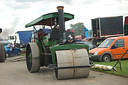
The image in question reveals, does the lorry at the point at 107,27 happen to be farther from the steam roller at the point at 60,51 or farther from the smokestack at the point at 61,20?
the smokestack at the point at 61,20

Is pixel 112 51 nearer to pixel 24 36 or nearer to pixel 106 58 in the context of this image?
pixel 106 58

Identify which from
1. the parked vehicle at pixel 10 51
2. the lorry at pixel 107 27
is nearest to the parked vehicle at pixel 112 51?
the parked vehicle at pixel 10 51

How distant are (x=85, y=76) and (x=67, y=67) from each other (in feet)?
2.26

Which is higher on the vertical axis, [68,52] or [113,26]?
[113,26]

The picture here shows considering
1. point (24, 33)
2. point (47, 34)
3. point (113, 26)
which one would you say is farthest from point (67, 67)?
point (24, 33)

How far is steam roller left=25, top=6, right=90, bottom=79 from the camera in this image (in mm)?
6507

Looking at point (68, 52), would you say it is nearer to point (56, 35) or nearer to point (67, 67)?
point (67, 67)

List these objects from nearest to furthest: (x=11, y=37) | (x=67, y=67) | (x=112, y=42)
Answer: (x=67, y=67)
(x=112, y=42)
(x=11, y=37)

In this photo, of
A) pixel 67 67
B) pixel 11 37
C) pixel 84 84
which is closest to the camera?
pixel 84 84

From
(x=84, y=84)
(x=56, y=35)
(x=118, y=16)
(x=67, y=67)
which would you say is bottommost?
(x=84, y=84)

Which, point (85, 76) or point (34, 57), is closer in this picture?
point (85, 76)

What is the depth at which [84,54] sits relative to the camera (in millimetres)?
6676

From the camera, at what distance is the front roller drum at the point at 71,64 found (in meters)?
6.45

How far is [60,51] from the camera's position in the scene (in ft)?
22.0
